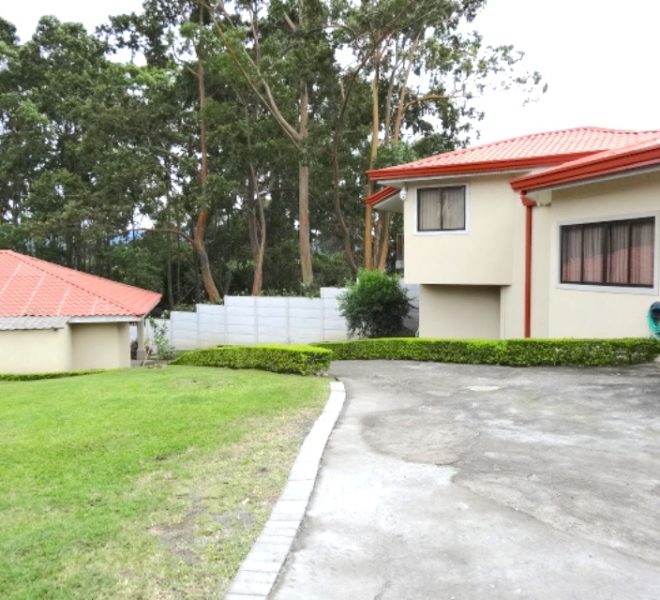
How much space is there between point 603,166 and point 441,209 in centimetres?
583

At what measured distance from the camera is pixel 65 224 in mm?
27812

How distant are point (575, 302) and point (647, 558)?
8.86m

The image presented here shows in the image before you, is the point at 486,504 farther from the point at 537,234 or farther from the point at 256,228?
the point at 256,228

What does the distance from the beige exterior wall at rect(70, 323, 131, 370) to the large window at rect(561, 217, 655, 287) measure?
1343cm

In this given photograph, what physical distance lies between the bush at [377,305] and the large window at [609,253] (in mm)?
6916

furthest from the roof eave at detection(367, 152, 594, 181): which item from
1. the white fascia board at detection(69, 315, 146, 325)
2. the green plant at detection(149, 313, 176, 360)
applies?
the green plant at detection(149, 313, 176, 360)

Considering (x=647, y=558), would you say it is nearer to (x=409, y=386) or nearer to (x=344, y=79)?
(x=409, y=386)

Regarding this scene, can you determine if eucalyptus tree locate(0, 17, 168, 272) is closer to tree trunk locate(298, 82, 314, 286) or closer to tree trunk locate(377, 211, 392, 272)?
tree trunk locate(298, 82, 314, 286)

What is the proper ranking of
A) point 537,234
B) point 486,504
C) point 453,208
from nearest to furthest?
point 486,504 → point 537,234 → point 453,208

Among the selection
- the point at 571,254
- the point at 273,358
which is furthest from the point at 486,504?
the point at 571,254

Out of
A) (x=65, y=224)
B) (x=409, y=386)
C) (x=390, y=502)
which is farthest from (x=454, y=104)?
(x=390, y=502)

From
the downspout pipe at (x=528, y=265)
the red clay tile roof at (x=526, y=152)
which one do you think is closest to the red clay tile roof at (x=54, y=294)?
the red clay tile roof at (x=526, y=152)

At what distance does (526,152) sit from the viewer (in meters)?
14.6

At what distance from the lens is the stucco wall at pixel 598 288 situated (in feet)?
31.9
